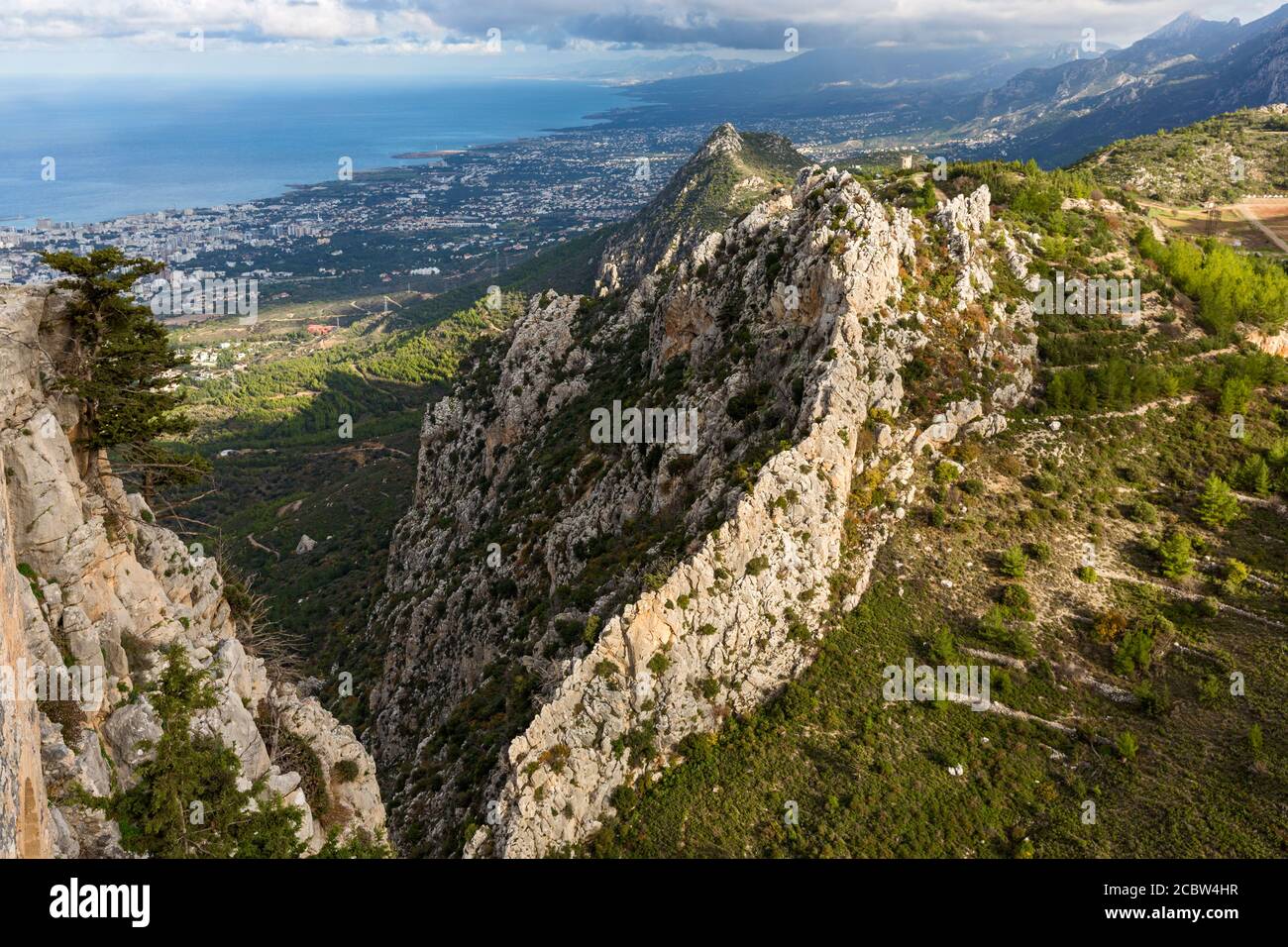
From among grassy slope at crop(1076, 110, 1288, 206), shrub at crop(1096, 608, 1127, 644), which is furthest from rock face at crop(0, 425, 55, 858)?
grassy slope at crop(1076, 110, 1288, 206)

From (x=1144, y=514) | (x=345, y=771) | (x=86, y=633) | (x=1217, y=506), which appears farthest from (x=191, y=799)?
(x=1217, y=506)

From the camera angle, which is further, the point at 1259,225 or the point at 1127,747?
the point at 1259,225

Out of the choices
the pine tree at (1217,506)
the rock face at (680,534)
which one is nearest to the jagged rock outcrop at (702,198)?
the rock face at (680,534)

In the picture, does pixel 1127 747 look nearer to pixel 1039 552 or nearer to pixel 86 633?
pixel 1039 552

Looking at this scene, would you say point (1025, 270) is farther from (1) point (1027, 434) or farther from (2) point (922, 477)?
(2) point (922, 477)

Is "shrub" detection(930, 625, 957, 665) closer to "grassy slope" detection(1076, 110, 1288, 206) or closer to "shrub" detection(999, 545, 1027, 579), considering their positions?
"shrub" detection(999, 545, 1027, 579)

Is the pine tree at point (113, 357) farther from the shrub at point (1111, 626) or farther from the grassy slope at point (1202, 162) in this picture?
the grassy slope at point (1202, 162)
